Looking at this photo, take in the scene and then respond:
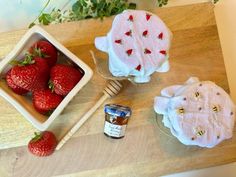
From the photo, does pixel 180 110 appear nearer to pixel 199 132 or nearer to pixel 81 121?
pixel 199 132

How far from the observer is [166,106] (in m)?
0.75

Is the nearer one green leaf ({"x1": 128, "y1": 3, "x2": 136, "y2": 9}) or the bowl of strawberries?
the bowl of strawberries

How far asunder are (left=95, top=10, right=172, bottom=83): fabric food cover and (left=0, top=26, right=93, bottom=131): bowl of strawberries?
0.06 metres

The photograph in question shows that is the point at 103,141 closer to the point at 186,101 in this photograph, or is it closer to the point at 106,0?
the point at 186,101

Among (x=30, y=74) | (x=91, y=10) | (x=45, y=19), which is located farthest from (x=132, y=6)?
(x=30, y=74)

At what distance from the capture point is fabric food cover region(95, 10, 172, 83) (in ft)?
2.28

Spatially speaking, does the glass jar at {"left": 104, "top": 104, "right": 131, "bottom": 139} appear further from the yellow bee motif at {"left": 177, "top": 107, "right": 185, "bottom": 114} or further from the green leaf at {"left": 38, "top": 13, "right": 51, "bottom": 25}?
the green leaf at {"left": 38, "top": 13, "right": 51, "bottom": 25}

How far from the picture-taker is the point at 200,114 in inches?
28.5

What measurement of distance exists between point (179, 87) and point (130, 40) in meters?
0.15

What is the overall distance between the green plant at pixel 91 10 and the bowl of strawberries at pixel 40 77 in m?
0.14

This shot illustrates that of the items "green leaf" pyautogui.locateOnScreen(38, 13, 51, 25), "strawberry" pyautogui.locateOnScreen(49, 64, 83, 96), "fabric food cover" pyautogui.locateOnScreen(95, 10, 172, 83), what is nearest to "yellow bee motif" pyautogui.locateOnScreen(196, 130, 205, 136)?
"fabric food cover" pyautogui.locateOnScreen(95, 10, 172, 83)

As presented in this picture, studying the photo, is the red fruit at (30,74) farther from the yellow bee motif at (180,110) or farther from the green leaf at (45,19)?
the yellow bee motif at (180,110)

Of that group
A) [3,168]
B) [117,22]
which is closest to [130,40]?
[117,22]

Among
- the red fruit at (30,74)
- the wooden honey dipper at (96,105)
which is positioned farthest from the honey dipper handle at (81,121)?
the red fruit at (30,74)
